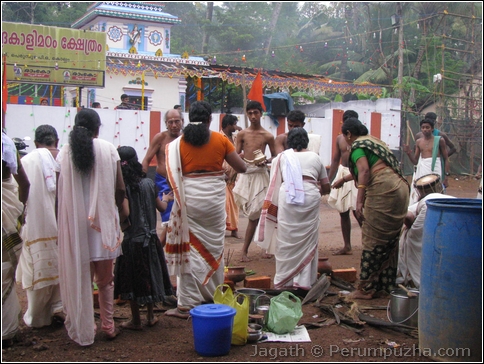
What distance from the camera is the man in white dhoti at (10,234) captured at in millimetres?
4117

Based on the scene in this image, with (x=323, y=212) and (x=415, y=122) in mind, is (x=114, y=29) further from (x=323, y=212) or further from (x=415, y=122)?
(x=323, y=212)

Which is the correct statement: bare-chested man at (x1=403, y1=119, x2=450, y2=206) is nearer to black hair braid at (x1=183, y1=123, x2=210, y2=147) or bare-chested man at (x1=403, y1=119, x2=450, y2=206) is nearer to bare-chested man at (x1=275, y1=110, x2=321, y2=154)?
bare-chested man at (x1=275, y1=110, x2=321, y2=154)

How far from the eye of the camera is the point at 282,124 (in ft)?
57.0

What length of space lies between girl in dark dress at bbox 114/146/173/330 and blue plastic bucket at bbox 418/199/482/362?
2.18 meters

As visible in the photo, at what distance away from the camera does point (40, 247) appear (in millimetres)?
4801

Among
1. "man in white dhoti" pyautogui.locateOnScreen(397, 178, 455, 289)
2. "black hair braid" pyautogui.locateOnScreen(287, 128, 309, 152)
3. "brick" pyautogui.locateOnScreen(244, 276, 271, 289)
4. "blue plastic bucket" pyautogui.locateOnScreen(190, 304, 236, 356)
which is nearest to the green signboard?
"black hair braid" pyautogui.locateOnScreen(287, 128, 309, 152)

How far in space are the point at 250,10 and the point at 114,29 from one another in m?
18.2

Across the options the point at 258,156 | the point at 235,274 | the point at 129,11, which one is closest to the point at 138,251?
the point at 235,274

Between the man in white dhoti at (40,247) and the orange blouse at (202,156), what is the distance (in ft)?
3.87

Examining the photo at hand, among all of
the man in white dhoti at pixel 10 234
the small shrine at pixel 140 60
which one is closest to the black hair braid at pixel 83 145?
the man in white dhoti at pixel 10 234

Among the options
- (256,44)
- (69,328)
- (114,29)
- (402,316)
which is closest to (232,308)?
(69,328)

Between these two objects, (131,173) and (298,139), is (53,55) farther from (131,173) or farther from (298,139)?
(131,173)

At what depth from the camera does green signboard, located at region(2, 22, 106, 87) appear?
15.2m

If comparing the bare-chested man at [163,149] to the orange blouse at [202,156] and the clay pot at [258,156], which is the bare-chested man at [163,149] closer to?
the orange blouse at [202,156]
